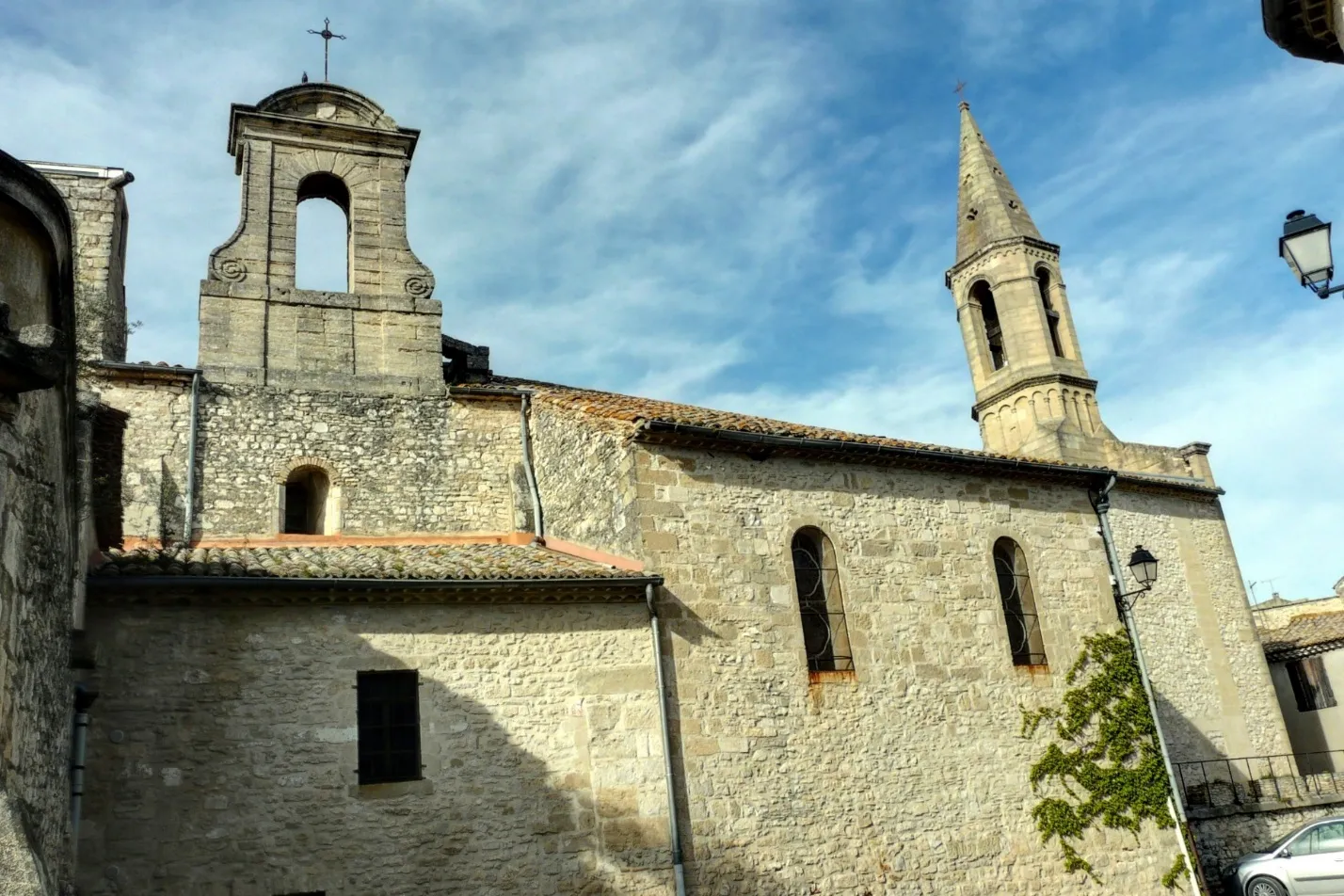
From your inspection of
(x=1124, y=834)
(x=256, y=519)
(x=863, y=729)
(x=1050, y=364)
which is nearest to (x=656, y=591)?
(x=863, y=729)

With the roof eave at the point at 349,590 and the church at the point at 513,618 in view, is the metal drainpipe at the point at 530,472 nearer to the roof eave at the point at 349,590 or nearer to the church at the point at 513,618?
the church at the point at 513,618

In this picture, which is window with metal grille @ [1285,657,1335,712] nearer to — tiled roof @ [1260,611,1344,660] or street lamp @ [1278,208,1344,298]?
tiled roof @ [1260,611,1344,660]

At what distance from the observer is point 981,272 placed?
22891 mm

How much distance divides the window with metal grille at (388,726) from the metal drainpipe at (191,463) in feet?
13.4

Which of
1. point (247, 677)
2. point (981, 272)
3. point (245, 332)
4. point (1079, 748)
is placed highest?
point (981, 272)

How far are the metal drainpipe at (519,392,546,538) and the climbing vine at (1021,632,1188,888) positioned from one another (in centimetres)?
684

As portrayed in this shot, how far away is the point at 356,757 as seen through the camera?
1019 cm

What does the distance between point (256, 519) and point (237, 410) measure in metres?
1.54

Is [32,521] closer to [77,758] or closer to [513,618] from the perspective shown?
[77,758]

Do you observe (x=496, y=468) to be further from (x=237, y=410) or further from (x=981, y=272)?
Answer: (x=981, y=272)

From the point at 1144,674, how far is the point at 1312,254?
9135mm

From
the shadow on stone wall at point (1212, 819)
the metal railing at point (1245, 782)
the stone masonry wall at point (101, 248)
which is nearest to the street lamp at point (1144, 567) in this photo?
the shadow on stone wall at point (1212, 819)

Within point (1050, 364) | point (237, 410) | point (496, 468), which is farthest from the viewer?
point (1050, 364)

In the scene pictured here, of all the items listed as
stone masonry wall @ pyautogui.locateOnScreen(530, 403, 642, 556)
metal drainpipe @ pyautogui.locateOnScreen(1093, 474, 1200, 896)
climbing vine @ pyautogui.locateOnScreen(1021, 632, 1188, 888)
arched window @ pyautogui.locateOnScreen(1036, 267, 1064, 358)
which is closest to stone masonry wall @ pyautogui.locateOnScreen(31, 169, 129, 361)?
stone masonry wall @ pyautogui.locateOnScreen(530, 403, 642, 556)
